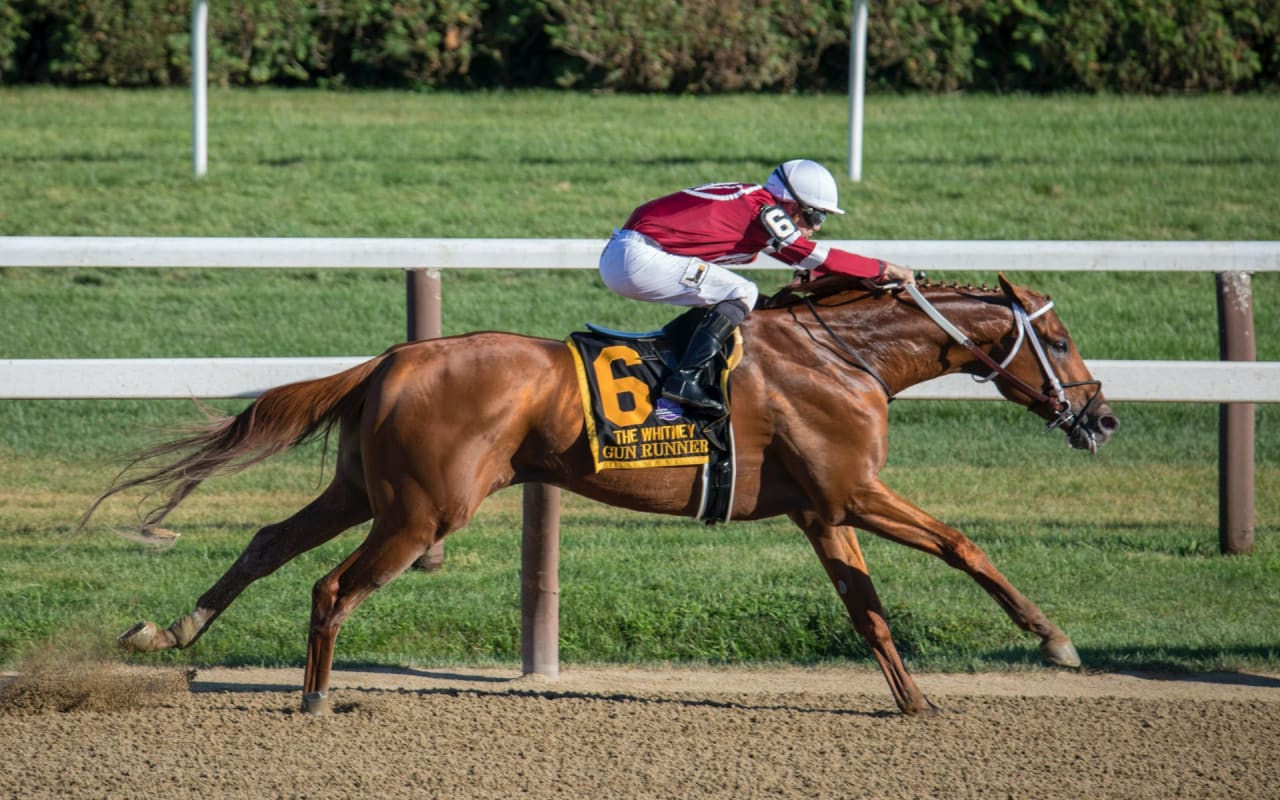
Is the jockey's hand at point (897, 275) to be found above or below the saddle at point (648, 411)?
above

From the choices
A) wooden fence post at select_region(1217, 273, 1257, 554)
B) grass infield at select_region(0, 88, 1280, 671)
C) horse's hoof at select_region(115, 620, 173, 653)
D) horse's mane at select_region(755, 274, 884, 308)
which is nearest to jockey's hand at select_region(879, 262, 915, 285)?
horse's mane at select_region(755, 274, 884, 308)

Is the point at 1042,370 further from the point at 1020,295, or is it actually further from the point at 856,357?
the point at 856,357

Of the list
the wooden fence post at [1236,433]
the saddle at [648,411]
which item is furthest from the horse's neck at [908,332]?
the wooden fence post at [1236,433]

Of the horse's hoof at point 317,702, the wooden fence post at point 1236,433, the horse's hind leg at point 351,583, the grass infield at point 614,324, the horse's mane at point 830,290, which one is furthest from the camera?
the wooden fence post at point 1236,433

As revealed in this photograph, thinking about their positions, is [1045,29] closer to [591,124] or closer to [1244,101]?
[1244,101]

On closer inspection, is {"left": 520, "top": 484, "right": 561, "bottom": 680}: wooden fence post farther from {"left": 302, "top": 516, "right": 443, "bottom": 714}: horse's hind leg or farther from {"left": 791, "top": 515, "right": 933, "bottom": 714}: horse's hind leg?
{"left": 791, "top": 515, "right": 933, "bottom": 714}: horse's hind leg

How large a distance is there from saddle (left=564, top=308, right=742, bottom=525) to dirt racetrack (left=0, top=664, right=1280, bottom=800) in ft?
2.84

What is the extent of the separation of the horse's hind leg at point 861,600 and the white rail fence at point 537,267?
87 centimetres

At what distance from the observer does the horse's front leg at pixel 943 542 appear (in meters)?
5.55

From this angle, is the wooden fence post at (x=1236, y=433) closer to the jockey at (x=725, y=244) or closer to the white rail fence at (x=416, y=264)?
the white rail fence at (x=416, y=264)

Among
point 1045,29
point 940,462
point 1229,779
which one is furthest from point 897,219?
point 1229,779

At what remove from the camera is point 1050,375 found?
572 cm

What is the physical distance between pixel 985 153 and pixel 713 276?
8480 millimetres

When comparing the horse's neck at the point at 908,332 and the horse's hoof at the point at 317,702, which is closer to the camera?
the horse's hoof at the point at 317,702
